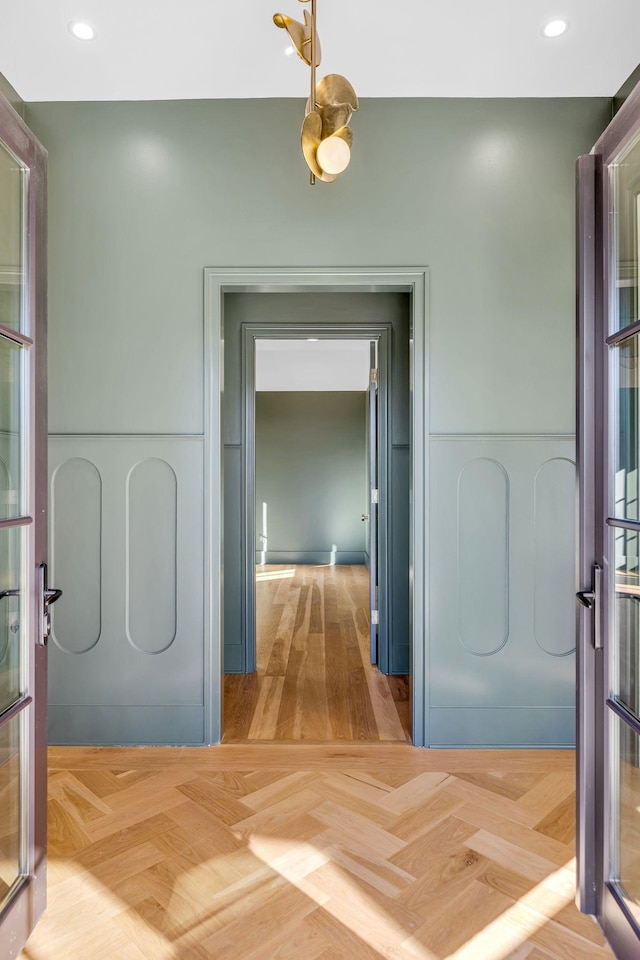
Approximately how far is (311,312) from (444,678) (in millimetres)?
2267

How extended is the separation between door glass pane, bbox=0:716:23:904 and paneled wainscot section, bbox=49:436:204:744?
108cm

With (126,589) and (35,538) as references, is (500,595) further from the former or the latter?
(35,538)

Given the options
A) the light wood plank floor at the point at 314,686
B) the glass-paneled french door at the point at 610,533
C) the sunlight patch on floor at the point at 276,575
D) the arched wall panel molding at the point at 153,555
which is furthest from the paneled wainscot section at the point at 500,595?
the sunlight patch on floor at the point at 276,575

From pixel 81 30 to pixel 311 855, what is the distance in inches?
121

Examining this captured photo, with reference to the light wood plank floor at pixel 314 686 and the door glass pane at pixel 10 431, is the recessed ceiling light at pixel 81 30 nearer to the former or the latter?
the door glass pane at pixel 10 431

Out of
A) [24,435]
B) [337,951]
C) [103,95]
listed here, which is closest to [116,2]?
[103,95]

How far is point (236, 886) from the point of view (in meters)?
1.68

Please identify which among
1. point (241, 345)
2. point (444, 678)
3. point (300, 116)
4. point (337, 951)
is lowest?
point (337, 951)

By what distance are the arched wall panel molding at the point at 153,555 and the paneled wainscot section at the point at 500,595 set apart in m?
1.20

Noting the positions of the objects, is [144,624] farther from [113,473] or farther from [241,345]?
[241,345]

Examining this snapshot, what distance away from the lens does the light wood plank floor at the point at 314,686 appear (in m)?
2.74

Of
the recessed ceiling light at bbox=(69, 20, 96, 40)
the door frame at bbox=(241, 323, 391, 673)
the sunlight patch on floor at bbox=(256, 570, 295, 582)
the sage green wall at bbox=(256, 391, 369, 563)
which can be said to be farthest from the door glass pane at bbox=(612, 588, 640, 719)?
the sage green wall at bbox=(256, 391, 369, 563)

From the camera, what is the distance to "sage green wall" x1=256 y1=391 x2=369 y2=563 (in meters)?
8.40

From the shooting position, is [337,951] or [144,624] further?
[144,624]
